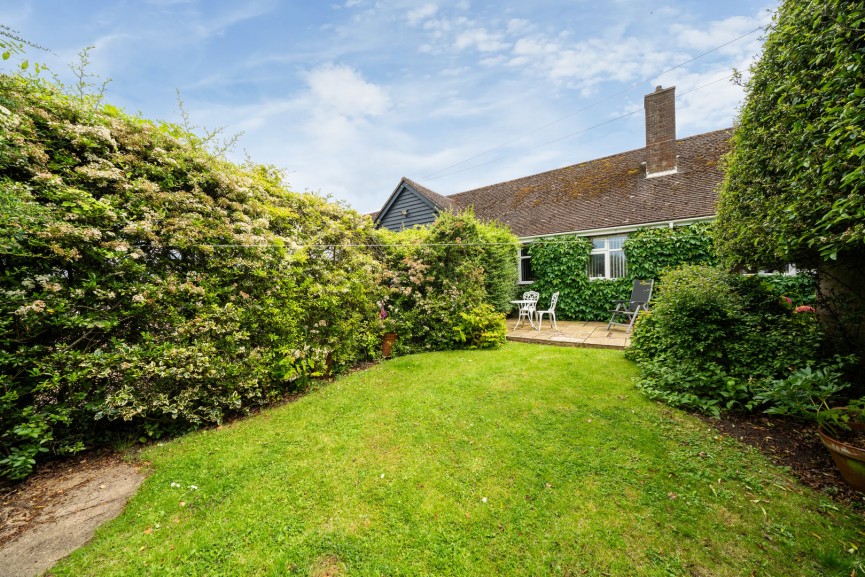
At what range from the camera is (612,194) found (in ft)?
38.3

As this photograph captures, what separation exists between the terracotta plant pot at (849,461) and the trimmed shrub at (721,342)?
1067mm

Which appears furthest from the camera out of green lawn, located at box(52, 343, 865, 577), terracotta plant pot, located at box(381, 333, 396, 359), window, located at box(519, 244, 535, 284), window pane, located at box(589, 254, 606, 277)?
window, located at box(519, 244, 535, 284)

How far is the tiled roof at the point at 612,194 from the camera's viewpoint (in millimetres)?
9898

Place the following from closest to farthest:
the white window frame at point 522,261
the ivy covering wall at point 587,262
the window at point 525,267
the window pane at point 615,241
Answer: the ivy covering wall at point 587,262 → the window pane at point 615,241 → the white window frame at point 522,261 → the window at point 525,267

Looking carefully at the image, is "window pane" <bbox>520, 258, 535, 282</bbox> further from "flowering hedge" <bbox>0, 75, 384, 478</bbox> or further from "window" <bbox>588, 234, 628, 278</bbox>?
"flowering hedge" <bbox>0, 75, 384, 478</bbox>

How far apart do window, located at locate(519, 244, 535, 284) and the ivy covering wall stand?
45cm

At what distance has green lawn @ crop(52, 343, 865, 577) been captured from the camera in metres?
1.91

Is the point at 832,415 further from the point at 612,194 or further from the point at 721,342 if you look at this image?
the point at 612,194

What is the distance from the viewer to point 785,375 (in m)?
3.61

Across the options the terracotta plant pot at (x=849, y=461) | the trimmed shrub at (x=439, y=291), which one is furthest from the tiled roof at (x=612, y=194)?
the terracotta plant pot at (x=849, y=461)

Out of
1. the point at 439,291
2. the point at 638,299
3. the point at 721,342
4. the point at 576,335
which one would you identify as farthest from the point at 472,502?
the point at 638,299

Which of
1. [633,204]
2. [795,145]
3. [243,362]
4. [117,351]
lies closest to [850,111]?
[795,145]

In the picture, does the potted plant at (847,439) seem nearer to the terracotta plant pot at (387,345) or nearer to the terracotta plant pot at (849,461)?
the terracotta plant pot at (849,461)

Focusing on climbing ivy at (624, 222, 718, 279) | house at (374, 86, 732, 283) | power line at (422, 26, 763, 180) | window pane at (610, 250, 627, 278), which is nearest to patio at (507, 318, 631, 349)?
window pane at (610, 250, 627, 278)
